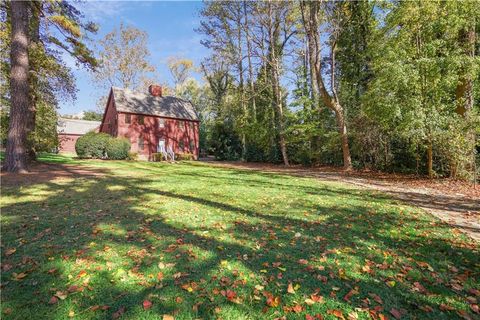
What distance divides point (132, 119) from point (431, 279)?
27670 mm

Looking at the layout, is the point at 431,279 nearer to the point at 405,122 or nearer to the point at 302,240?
the point at 302,240

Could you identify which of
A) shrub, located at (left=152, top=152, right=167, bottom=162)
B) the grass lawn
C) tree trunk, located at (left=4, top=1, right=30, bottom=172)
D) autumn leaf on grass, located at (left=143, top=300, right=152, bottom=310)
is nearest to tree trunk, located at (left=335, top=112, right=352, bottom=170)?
the grass lawn

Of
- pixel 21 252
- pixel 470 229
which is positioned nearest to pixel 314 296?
pixel 21 252

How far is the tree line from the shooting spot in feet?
34.6

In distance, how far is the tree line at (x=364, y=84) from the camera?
1055 cm

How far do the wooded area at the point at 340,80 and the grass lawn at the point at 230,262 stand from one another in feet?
20.7

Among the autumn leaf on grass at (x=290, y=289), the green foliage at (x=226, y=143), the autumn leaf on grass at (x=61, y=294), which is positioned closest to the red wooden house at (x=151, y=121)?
the green foliage at (x=226, y=143)

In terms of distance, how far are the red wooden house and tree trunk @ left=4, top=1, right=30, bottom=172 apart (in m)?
15.0

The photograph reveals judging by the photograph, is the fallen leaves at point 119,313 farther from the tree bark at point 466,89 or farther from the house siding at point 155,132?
the house siding at point 155,132

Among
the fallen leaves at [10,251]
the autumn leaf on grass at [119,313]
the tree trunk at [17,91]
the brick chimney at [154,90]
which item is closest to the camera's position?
the autumn leaf on grass at [119,313]

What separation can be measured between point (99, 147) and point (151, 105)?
374 inches

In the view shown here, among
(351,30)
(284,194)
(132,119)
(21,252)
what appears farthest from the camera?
(132,119)

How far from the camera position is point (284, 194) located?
7.94 metres

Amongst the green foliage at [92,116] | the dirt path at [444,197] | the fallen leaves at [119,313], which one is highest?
the green foliage at [92,116]
